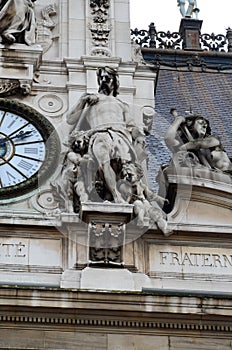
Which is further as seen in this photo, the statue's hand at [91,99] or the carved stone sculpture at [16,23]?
the carved stone sculpture at [16,23]

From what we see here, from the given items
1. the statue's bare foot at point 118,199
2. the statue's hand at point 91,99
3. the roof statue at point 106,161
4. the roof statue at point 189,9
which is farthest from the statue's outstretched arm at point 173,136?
the roof statue at point 189,9

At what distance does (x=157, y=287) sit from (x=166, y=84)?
8238mm

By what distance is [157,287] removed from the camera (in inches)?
697

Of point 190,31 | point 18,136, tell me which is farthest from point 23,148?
point 190,31

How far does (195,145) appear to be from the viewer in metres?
19.2

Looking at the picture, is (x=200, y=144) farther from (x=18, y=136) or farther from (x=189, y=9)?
(x=189, y=9)

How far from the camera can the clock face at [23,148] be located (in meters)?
18.8

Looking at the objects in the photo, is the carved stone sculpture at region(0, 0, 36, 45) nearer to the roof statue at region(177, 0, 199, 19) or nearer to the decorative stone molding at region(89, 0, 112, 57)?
the decorative stone molding at region(89, 0, 112, 57)

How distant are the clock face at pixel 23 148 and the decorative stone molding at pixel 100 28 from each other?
66.4 inches

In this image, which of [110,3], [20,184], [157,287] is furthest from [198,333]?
[110,3]

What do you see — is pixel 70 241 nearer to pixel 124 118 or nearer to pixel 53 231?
pixel 53 231

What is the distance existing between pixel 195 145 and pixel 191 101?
16.7 feet

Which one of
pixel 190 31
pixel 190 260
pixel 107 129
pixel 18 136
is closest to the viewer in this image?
pixel 190 260

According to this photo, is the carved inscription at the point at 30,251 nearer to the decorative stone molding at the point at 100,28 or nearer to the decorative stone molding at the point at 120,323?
the decorative stone molding at the point at 120,323
